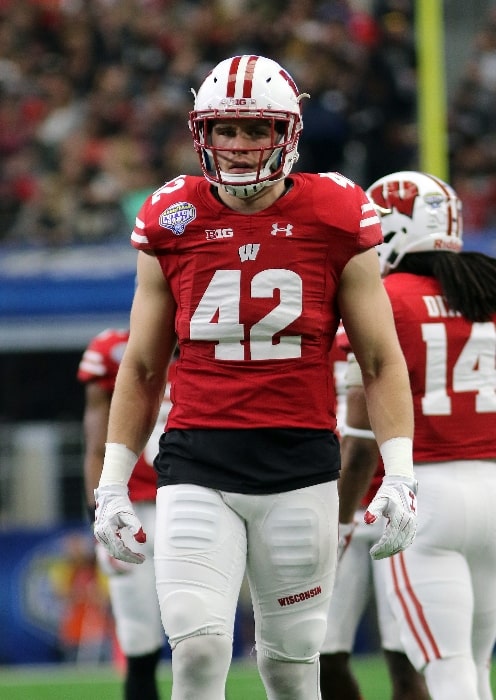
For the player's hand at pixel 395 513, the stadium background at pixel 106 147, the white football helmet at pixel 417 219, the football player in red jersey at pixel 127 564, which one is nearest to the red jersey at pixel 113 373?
the football player in red jersey at pixel 127 564

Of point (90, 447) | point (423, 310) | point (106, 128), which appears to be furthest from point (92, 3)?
point (423, 310)

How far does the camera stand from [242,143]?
138 inches

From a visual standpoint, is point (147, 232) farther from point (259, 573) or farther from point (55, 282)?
point (55, 282)

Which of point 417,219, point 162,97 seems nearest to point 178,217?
point 417,219

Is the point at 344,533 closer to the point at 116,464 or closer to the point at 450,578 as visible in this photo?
the point at 450,578

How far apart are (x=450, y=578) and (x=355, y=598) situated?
3.75 ft

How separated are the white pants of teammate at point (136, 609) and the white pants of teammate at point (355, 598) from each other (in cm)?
86

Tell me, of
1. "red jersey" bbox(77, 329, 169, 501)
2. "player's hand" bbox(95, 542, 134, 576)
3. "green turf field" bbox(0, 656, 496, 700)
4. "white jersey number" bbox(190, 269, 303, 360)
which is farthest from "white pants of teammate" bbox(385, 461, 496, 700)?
"green turf field" bbox(0, 656, 496, 700)

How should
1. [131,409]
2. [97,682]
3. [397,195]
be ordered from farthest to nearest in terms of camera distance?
[97,682] → [397,195] → [131,409]

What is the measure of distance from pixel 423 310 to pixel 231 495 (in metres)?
0.95

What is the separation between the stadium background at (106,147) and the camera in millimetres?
9891

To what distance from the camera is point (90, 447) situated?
572cm

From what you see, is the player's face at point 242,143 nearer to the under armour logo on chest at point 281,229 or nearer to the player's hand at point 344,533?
the under armour logo on chest at point 281,229

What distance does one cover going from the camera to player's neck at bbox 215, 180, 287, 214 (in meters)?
3.55
